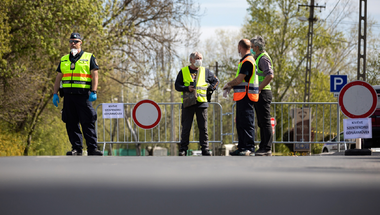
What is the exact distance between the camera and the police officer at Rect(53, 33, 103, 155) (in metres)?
6.95

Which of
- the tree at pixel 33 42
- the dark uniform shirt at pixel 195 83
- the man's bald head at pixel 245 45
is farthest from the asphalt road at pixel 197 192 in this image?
the tree at pixel 33 42

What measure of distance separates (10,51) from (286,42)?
82.1ft

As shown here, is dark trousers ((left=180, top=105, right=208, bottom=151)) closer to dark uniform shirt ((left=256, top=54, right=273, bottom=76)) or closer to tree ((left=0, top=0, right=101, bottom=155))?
dark uniform shirt ((left=256, top=54, right=273, bottom=76))

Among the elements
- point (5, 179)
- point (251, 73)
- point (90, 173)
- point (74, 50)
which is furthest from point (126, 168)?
point (74, 50)

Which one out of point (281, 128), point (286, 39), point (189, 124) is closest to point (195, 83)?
point (189, 124)

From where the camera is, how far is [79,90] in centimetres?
693

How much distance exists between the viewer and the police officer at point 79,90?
6949mm

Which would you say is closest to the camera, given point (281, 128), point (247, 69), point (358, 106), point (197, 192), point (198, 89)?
point (197, 192)

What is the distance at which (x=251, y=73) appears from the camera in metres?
6.54

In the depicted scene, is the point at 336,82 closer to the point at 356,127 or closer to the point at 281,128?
the point at 281,128

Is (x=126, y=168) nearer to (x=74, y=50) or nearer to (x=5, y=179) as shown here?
(x=5, y=179)

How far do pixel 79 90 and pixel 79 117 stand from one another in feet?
1.46

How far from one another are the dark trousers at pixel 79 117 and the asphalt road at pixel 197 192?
3.88m

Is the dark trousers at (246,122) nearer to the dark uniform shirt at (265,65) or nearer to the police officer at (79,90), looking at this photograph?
the dark uniform shirt at (265,65)
